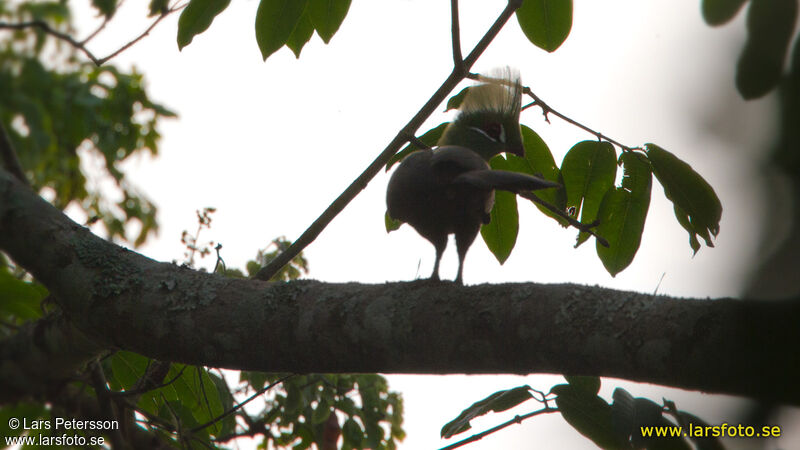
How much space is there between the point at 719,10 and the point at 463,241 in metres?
1.52

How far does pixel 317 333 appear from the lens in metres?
1.82

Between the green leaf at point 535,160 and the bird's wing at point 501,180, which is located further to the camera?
the green leaf at point 535,160

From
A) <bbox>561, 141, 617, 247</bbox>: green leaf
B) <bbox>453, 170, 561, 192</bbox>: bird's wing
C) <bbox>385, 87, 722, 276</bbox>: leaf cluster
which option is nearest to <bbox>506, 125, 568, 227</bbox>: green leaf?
<bbox>385, 87, 722, 276</bbox>: leaf cluster

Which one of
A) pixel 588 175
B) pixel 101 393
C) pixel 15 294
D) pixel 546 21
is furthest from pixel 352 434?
pixel 546 21

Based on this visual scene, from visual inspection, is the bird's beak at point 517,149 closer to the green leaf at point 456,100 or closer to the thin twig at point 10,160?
the green leaf at point 456,100

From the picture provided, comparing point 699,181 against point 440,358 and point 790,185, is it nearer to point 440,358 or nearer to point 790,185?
point 440,358

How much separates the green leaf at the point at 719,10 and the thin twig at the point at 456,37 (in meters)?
1.62

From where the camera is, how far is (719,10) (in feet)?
2.91

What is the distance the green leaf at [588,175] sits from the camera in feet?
8.47

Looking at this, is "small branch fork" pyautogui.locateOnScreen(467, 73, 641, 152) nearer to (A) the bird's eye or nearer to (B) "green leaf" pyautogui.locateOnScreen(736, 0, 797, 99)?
(A) the bird's eye

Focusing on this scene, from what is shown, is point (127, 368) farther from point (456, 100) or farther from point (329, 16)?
point (456, 100)

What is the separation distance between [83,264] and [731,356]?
67.3 inches

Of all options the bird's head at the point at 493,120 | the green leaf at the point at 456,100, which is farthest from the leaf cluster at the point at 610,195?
the green leaf at the point at 456,100

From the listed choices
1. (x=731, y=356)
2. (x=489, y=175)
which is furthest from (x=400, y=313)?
(x=731, y=356)
